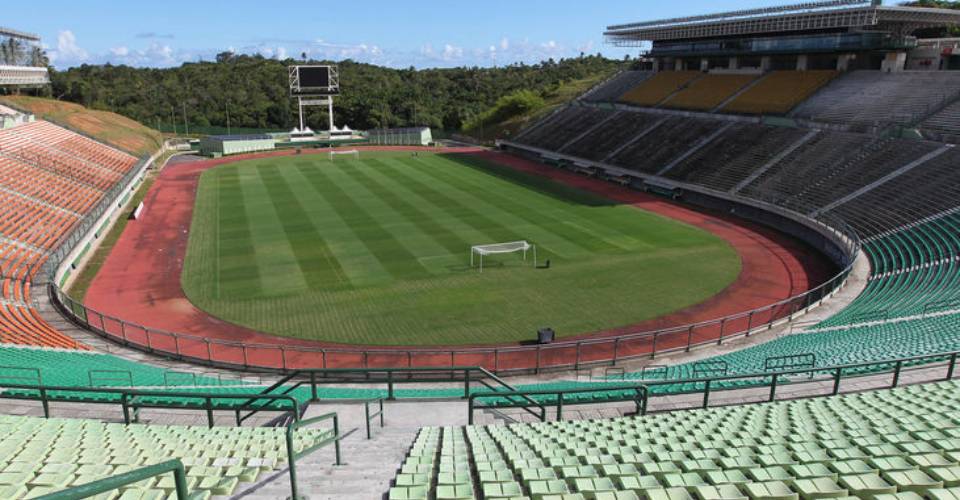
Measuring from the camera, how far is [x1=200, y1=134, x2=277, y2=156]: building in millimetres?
75562

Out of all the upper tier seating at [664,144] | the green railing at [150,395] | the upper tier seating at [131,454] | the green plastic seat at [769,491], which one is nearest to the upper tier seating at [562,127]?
the upper tier seating at [664,144]

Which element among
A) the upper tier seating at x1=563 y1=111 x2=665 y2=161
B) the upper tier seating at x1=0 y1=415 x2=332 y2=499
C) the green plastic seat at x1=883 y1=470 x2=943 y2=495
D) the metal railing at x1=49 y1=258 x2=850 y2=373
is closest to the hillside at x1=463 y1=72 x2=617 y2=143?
the upper tier seating at x1=563 y1=111 x2=665 y2=161

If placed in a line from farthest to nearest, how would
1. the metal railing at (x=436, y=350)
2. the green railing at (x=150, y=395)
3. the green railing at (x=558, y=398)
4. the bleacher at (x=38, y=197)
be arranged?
the bleacher at (x=38, y=197) < the metal railing at (x=436, y=350) < the green railing at (x=558, y=398) < the green railing at (x=150, y=395)

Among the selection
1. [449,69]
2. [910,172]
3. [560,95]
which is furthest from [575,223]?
[449,69]

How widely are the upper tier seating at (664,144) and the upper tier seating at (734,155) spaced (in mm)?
2131

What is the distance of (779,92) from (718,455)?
179ft

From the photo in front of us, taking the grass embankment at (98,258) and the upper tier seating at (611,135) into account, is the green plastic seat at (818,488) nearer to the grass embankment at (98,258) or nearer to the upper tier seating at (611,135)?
the grass embankment at (98,258)

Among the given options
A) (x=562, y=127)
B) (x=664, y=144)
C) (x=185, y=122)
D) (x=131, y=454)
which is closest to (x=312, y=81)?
(x=562, y=127)

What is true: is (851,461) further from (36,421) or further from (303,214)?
(303,214)

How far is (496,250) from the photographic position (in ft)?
103

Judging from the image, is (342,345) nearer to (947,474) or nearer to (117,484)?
(117,484)

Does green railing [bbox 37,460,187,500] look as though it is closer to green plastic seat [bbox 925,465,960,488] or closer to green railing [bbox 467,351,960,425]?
green railing [bbox 467,351,960,425]

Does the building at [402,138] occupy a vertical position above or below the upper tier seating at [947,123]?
below

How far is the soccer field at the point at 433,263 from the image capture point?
2450 centimetres
